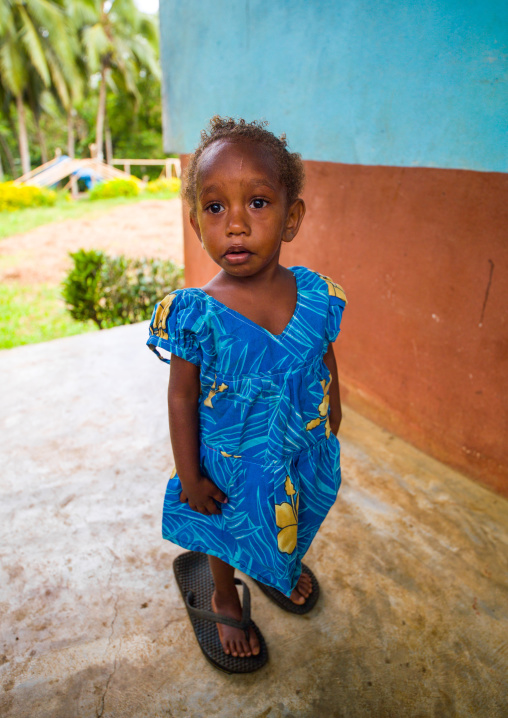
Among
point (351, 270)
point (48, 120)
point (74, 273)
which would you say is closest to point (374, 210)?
point (351, 270)

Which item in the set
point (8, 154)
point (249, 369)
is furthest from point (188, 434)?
point (8, 154)

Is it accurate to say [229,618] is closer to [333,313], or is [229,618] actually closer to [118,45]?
[333,313]

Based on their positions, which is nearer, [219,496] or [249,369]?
[249,369]

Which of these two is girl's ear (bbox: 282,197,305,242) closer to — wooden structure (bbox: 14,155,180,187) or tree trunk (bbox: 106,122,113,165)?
wooden structure (bbox: 14,155,180,187)

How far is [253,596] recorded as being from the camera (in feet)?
5.85

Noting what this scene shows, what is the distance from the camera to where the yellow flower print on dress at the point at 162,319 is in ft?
3.94

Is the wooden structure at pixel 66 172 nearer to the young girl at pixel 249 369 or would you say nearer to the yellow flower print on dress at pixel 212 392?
the young girl at pixel 249 369

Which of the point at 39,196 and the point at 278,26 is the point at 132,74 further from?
the point at 278,26

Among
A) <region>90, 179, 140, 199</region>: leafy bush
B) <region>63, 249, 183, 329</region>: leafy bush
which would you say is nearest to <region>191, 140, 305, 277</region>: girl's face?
<region>63, 249, 183, 329</region>: leafy bush

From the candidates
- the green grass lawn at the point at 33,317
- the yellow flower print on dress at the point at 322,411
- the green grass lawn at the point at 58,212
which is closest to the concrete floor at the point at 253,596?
the yellow flower print on dress at the point at 322,411

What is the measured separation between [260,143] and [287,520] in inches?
37.7

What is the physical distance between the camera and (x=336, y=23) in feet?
6.15

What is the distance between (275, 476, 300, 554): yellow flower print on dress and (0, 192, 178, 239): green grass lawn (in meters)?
12.0

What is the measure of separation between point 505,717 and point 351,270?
6.66 feet
